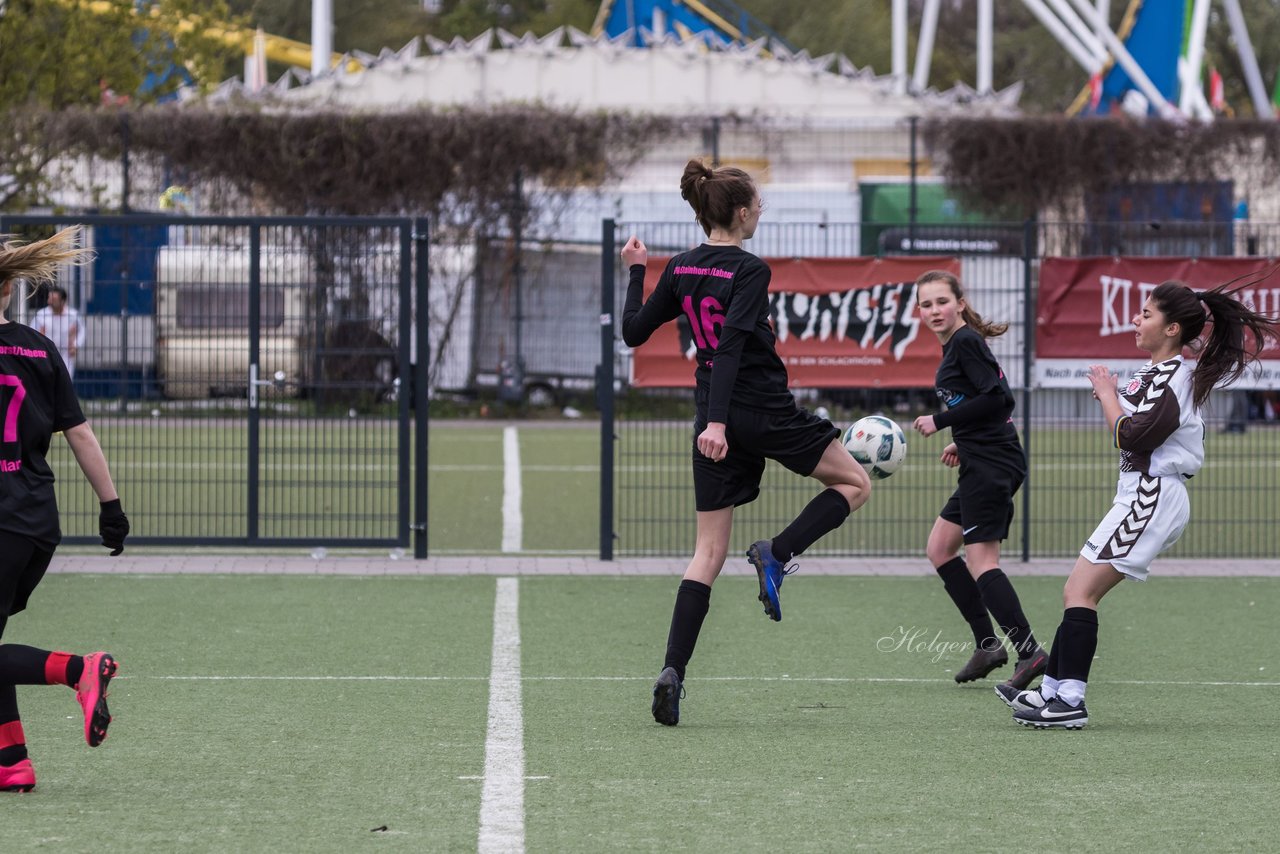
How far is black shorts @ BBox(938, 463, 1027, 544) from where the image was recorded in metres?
7.48

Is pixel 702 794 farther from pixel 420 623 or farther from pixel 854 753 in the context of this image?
pixel 420 623

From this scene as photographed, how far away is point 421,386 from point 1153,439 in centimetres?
602

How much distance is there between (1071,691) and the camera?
6.61m

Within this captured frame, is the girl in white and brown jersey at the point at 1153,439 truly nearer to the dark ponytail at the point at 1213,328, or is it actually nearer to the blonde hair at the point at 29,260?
the dark ponytail at the point at 1213,328

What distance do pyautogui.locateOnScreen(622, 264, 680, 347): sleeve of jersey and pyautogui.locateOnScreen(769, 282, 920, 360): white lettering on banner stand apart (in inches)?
182

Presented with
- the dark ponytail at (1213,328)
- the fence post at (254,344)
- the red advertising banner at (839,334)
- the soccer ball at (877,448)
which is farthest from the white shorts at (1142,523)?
the fence post at (254,344)

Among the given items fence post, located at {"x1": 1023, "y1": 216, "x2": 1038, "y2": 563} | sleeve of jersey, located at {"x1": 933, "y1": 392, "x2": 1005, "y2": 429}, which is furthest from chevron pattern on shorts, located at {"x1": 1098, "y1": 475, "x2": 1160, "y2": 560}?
fence post, located at {"x1": 1023, "y1": 216, "x2": 1038, "y2": 563}

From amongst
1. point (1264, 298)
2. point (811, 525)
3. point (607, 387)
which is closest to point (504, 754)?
point (811, 525)

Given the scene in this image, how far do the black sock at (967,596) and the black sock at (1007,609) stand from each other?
17cm

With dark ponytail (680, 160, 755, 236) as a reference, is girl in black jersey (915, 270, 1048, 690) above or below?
below

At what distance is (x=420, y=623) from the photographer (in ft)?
30.6

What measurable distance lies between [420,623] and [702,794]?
4.01 metres

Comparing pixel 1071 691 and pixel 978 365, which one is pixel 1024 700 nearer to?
pixel 1071 691

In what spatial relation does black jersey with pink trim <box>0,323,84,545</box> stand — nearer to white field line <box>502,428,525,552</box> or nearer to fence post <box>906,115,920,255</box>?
white field line <box>502,428,525,552</box>
